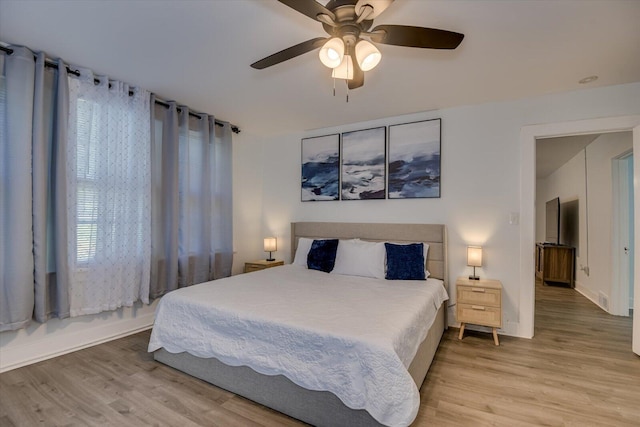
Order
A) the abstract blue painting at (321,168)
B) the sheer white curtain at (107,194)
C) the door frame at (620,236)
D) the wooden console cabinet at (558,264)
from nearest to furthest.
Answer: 1. the sheer white curtain at (107,194)
2. the door frame at (620,236)
3. the abstract blue painting at (321,168)
4. the wooden console cabinet at (558,264)

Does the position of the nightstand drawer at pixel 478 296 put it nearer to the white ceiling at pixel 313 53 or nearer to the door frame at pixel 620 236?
the white ceiling at pixel 313 53

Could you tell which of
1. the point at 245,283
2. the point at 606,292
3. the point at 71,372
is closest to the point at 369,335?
the point at 245,283

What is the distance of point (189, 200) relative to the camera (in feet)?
12.1

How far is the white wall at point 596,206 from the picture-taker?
158 inches

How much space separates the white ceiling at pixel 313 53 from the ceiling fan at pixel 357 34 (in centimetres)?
27

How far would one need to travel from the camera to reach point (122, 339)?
3.04 meters

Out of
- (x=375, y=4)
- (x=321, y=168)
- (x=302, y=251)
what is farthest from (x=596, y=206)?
(x=375, y=4)

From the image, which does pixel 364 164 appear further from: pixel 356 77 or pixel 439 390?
pixel 439 390

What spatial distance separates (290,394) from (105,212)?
240 cm

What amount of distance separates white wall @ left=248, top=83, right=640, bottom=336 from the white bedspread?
0.97 meters

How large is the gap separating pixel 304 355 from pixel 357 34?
1.88 metres

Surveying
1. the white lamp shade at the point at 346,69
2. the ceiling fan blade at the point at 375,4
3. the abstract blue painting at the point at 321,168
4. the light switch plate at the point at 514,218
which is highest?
the ceiling fan blade at the point at 375,4

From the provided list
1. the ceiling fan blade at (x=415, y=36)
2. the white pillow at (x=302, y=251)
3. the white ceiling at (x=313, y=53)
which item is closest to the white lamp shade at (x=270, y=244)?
the white pillow at (x=302, y=251)

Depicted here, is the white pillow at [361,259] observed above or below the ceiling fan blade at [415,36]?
below
